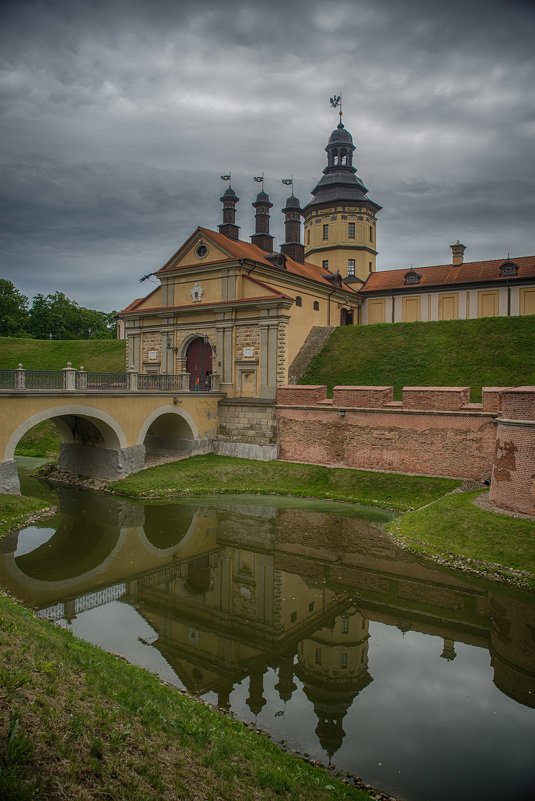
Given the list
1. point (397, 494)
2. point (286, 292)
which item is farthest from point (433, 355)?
point (397, 494)

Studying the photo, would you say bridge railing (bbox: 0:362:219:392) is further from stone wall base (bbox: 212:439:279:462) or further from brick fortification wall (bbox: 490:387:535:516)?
brick fortification wall (bbox: 490:387:535:516)

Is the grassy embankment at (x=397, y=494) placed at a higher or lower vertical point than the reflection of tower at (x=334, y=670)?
higher

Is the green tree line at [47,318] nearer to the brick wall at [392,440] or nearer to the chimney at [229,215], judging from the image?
the chimney at [229,215]

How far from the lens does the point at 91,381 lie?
19.8 metres

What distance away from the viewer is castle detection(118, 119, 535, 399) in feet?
82.7

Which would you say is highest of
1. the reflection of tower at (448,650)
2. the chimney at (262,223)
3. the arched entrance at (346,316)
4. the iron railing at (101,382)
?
the chimney at (262,223)

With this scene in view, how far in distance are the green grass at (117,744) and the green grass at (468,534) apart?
25.2 ft

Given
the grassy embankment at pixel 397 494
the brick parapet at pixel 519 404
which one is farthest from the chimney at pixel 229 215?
the brick parapet at pixel 519 404

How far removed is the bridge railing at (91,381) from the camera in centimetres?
1741

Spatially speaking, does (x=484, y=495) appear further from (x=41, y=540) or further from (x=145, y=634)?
(x=41, y=540)

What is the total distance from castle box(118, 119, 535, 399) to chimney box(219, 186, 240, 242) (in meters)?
0.06

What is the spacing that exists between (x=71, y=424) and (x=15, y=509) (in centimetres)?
683

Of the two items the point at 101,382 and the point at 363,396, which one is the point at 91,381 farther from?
the point at 363,396

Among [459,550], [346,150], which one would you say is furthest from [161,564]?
[346,150]
